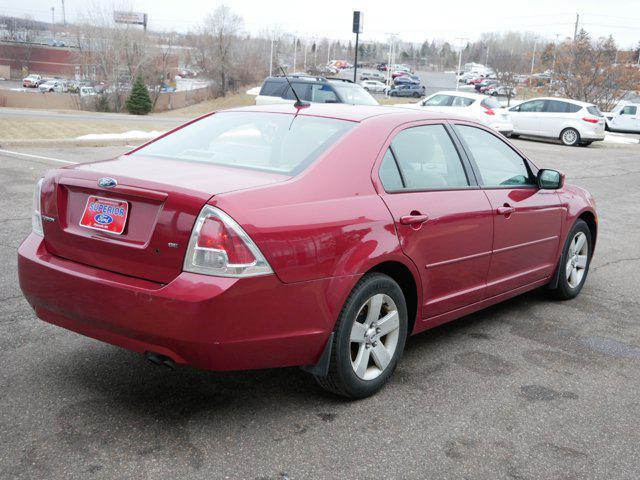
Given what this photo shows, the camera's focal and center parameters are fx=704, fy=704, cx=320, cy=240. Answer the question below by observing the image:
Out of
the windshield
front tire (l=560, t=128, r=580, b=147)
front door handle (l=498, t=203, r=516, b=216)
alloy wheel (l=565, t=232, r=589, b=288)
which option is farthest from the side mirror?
front tire (l=560, t=128, r=580, b=147)

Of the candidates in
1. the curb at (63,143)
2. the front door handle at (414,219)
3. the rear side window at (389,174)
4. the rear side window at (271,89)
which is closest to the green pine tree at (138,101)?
the rear side window at (271,89)

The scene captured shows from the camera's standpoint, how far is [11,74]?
108m

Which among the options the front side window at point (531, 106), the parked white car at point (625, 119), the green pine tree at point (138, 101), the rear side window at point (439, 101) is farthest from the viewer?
the green pine tree at point (138, 101)

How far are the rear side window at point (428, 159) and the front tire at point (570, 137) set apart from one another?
853 inches

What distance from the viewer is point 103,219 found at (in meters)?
3.39

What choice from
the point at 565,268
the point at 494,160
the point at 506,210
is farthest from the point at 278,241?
the point at 565,268

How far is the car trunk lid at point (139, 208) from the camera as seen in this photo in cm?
317

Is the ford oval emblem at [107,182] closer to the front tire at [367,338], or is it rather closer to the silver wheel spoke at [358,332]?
the front tire at [367,338]

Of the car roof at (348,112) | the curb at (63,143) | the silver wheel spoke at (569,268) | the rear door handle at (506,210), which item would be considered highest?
the car roof at (348,112)

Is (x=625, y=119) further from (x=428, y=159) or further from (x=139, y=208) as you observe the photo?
(x=139, y=208)

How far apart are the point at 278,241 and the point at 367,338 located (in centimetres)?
89

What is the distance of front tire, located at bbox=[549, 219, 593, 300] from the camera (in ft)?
19.1

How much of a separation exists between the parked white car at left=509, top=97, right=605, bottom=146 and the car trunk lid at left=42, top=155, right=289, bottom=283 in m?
23.0

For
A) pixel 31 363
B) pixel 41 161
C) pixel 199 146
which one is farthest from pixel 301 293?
pixel 41 161
